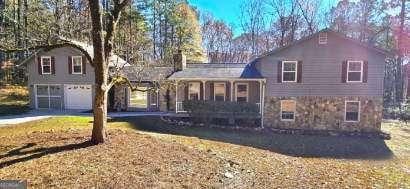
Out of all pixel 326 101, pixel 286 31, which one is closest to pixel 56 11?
pixel 326 101

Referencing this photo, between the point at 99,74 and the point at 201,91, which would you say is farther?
the point at 201,91

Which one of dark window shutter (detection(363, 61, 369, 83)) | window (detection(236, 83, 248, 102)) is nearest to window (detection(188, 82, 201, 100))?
window (detection(236, 83, 248, 102))

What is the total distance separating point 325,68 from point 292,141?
650 centimetres

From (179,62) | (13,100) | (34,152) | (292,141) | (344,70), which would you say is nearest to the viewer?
(34,152)

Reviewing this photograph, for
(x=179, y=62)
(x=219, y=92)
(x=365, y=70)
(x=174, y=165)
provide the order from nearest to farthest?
1. (x=174, y=165)
2. (x=365, y=70)
3. (x=219, y=92)
4. (x=179, y=62)

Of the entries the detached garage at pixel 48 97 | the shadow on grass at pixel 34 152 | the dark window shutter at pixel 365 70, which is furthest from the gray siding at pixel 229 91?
the shadow on grass at pixel 34 152

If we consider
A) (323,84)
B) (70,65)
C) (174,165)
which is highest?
(70,65)

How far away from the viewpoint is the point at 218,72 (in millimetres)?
26828

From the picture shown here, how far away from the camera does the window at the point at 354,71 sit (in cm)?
2306

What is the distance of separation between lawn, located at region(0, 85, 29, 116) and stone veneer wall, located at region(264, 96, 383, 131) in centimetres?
1881

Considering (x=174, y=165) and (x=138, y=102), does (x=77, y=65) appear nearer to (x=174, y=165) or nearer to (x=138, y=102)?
(x=138, y=102)

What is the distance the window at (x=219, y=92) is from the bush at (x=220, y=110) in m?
2.16

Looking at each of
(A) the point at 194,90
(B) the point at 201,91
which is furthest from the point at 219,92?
(A) the point at 194,90

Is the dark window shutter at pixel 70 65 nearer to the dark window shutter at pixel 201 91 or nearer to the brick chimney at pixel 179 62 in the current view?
the brick chimney at pixel 179 62
